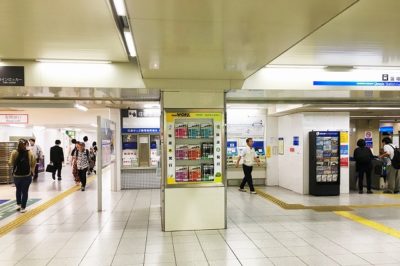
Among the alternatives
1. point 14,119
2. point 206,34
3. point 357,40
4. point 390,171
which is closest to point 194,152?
point 206,34

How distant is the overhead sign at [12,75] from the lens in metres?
5.46

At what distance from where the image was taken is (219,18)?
3.13 m

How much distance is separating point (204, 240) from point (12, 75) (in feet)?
13.1

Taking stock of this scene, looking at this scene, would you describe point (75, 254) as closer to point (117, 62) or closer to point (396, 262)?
point (117, 62)

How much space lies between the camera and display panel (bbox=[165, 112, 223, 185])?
5.85 meters

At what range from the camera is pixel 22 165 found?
23.4 feet

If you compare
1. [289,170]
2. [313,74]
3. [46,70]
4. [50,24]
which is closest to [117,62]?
[46,70]

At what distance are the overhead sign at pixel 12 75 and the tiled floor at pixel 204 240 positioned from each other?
7.98 feet

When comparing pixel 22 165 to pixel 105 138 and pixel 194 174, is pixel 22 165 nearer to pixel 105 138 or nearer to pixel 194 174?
pixel 105 138

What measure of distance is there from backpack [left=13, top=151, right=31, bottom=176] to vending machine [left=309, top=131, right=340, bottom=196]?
22.5ft

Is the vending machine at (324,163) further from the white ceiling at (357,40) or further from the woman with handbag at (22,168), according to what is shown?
the woman with handbag at (22,168)

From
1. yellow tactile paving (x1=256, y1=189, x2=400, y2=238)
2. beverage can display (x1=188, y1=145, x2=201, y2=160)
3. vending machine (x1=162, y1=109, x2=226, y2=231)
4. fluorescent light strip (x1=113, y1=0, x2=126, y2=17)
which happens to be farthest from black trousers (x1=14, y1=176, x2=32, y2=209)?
yellow tactile paving (x1=256, y1=189, x2=400, y2=238)

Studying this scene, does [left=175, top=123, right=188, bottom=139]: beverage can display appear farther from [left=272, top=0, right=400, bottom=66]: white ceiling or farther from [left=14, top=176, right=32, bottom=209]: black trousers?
[left=14, top=176, right=32, bottom=209]: black trousers

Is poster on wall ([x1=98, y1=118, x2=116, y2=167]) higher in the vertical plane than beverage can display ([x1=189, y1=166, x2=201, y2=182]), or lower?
higher
